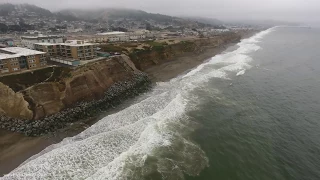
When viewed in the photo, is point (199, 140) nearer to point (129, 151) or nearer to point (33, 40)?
point (129, 151)

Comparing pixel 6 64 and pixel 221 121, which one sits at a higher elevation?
pixel 6 64

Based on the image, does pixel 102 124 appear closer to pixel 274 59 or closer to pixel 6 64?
pixel 6 64

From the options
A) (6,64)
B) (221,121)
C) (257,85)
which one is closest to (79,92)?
(6,64)

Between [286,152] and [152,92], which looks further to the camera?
[152,92]

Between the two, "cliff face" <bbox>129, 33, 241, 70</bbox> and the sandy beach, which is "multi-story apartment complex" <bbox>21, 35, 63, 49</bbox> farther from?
the sandy beach

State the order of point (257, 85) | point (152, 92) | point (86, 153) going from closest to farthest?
point (86, 153), point (152, 92), point (257, 85)

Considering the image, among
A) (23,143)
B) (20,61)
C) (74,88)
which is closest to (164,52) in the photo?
(74,88)

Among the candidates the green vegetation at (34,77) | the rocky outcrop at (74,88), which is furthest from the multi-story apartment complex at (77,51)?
the green vegetation at (34,77)

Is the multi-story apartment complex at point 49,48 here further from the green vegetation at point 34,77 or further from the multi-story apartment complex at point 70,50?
the green vegetation at point 34,77
